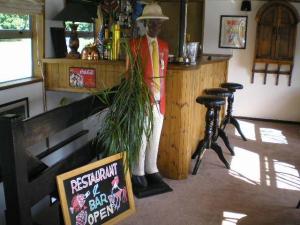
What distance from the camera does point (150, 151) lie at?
313cm

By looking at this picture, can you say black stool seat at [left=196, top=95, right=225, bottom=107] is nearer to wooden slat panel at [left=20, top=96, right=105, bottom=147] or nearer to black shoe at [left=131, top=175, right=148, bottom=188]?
black shoe at [left=131, top=175, right=148, bottom=188]

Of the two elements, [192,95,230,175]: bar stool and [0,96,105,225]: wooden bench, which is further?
[192,95,230,175]: bar stool

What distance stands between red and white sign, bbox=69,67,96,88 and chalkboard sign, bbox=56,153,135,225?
4.50 feet

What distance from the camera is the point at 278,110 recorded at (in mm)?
6047

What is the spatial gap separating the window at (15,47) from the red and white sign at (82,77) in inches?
20.8

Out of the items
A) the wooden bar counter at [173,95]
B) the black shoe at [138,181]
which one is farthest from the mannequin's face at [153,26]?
the black shoe at [138,181]

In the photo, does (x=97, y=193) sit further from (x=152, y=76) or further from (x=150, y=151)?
(x=152, y=76)

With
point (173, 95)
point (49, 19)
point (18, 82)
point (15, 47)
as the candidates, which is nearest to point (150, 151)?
point (173, 95)

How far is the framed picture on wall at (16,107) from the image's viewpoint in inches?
133

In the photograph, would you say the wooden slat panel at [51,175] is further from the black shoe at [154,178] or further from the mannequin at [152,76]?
the black shoe at [154,178]

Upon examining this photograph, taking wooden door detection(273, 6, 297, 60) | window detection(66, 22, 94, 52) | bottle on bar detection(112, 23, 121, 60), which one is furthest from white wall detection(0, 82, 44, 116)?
wooden door detection(273, 6, 297, 60)

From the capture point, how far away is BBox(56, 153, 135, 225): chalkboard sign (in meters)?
2.18

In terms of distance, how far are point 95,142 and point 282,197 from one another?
1732mm

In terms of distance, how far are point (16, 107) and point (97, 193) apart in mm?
1644
